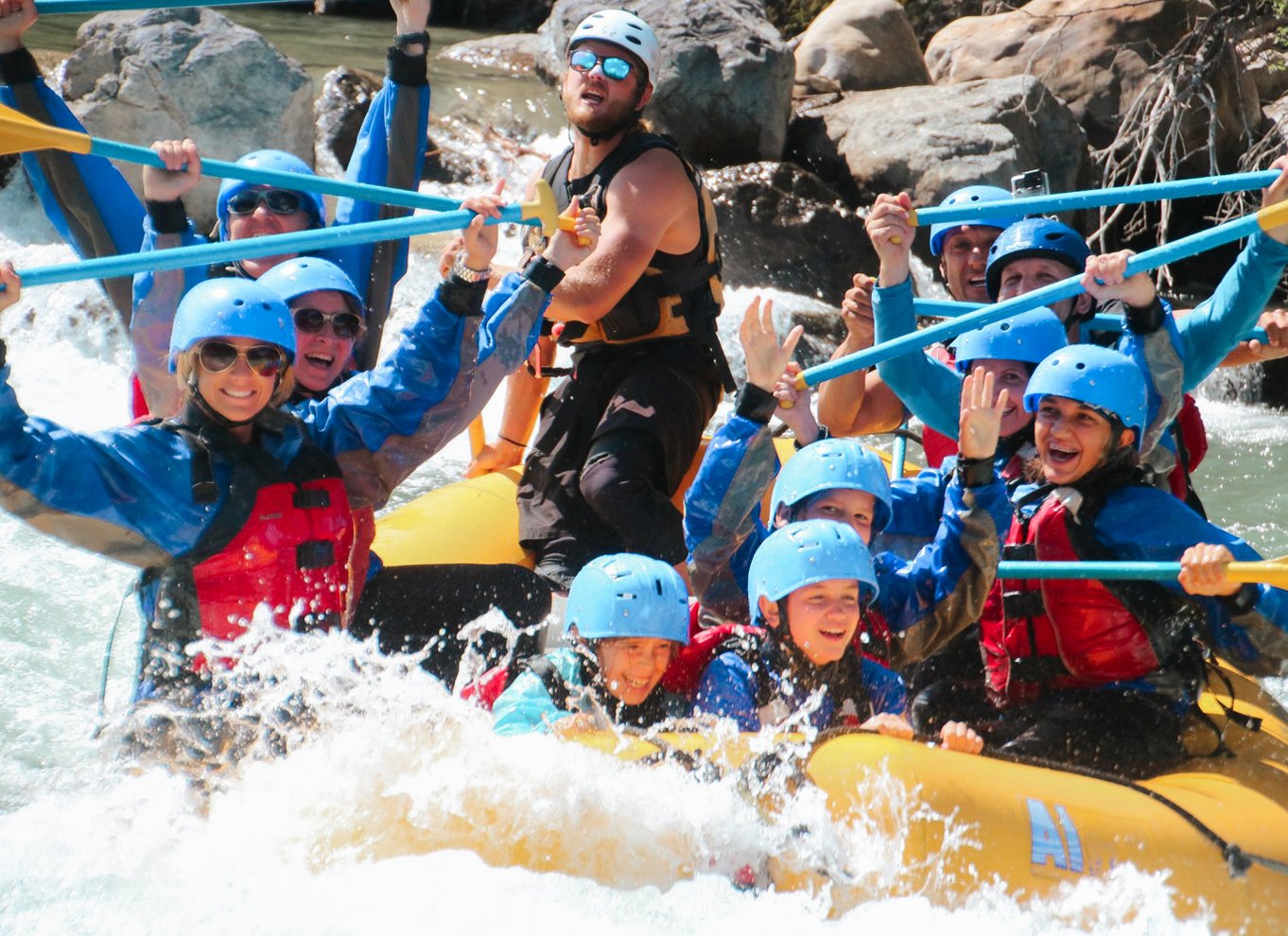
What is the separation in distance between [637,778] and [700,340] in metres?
1.74

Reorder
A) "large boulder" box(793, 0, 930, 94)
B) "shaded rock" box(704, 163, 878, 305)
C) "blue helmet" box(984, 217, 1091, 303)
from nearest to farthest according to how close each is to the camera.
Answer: "blue helmet" box(984, 217, 1091, 303) → "shaded rock" box(704, 163, 878, 305) → "large boulder" box(793, 0, 930, 94)

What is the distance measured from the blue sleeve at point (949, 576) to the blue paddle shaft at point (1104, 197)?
36.3 inches

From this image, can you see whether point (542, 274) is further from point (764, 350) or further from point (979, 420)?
point (979, 420)

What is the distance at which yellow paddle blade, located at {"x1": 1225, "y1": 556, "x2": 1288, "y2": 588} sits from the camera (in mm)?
3137

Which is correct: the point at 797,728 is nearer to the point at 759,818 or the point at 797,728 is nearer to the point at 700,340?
the point at 759,818

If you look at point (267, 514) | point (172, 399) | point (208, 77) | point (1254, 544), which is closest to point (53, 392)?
point (208, 77)

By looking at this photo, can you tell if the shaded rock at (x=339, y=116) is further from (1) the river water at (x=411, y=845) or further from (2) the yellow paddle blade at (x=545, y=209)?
(1) the river water at (x=411, y=845)

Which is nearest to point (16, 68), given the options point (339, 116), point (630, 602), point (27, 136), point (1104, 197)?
point (27, 136)

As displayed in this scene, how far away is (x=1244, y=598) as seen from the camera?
3312mm

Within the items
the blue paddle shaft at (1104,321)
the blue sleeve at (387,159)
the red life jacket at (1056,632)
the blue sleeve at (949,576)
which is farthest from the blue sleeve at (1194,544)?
the blue sleeve at (387,159)

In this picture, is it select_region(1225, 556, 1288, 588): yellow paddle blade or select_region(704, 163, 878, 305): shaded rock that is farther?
select_region(704, 163, 878, 305): shaded rock

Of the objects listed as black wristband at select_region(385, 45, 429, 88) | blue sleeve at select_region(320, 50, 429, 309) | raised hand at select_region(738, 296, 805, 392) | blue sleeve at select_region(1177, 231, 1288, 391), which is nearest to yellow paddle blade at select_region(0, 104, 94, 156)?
blue sleeve at select_region(320, 50, 429, 309)

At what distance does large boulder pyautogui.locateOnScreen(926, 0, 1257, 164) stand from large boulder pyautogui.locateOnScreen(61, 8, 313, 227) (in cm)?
538

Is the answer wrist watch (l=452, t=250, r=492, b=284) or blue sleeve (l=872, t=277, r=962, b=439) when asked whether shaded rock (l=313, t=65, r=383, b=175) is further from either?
wrist watch (l=452, t=250, r=492, b=284)
